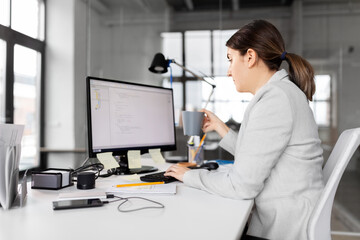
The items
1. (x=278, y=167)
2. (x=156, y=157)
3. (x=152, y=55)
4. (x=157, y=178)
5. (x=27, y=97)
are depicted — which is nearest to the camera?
(x=278, y=167)

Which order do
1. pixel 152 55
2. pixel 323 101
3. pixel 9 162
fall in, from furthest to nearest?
1. pixel 152 55
2. pixel 323 101
3. pixel 9 162

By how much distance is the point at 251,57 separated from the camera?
118 cm

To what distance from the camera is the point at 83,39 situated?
12.5 feet

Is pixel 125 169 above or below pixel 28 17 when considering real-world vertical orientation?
below

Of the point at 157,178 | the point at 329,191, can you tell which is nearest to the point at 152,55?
the point at 157,178

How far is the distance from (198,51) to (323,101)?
1.44 meters

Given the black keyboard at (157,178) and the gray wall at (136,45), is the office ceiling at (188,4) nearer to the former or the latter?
the gray wall at (136,45)

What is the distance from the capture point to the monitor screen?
1.32 metres

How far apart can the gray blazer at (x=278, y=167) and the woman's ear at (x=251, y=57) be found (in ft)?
0.63

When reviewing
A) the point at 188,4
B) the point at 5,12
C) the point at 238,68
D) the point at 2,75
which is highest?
the point at 188,4

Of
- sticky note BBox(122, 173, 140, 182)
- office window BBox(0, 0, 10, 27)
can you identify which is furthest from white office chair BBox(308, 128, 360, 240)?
office window BBox(0, 0, 10, 27)

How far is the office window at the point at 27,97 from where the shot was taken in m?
3.71

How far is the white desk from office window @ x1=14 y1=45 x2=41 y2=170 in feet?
10.4

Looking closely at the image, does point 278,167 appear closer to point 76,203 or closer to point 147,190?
point 147,190
